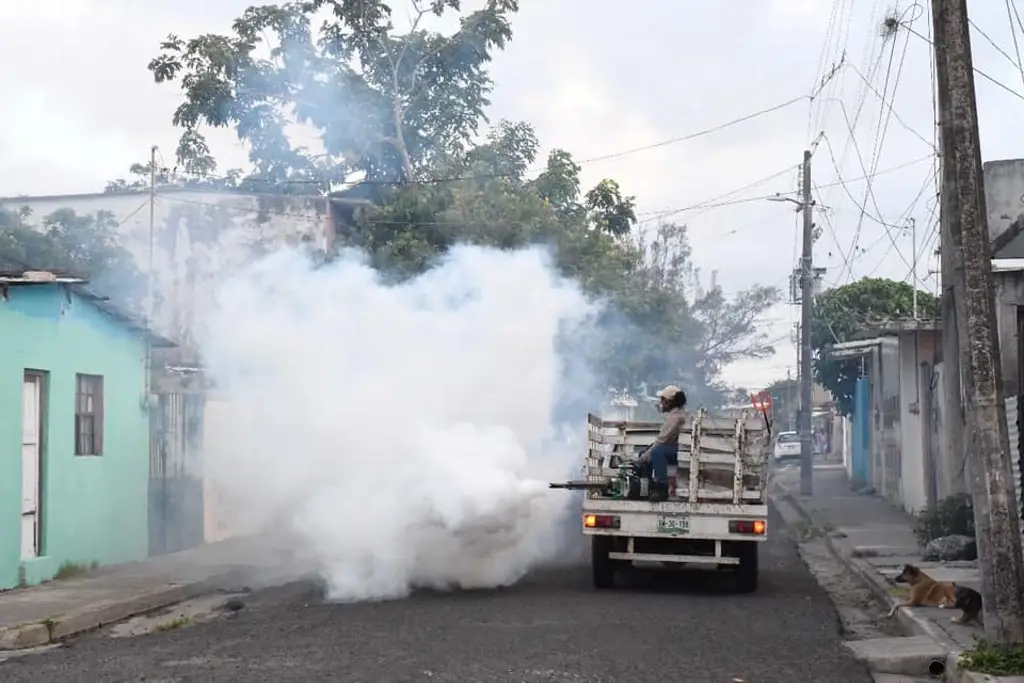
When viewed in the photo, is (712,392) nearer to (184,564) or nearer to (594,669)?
(184,564)

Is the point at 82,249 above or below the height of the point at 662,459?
above

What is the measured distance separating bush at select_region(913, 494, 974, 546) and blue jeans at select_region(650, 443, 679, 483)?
16.3ft

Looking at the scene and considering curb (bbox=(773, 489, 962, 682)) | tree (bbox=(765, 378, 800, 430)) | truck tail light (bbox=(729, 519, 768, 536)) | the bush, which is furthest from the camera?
tree (bbox=(765, 378, 800, 430))

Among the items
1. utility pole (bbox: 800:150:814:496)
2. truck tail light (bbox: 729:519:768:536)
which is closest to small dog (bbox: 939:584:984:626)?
truck tail light (bbox: 729:519:768:536)

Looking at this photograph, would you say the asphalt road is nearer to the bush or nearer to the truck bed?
the truck bed

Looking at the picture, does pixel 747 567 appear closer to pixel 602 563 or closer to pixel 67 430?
pixel 602 563

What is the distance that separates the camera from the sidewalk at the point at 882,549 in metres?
11.7

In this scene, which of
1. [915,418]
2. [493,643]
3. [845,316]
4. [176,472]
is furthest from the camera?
[845,316]

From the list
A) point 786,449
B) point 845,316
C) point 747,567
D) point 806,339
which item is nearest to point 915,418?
point 806,339

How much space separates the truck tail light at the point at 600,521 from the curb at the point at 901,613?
3002 mm

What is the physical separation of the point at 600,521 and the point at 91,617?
5.22 meters

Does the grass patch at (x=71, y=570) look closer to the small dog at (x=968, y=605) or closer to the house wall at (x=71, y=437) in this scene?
the house wall at (x=71, y=437)

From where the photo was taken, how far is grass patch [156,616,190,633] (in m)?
12.2

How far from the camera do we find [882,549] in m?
19.3
